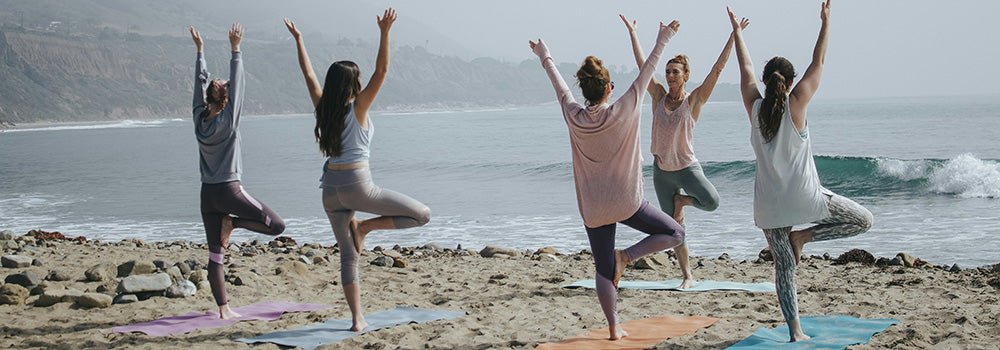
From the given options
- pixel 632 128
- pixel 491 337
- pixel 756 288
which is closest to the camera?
pixel 632 128

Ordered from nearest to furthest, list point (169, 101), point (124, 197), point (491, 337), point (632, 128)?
point (632, 128) → point (491, 337) → point (124, 197) → point (169, 101)

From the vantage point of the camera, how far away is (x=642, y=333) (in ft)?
17.3

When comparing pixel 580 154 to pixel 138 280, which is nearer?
pixel 580 154

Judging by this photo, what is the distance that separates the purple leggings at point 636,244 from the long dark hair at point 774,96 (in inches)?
31.6

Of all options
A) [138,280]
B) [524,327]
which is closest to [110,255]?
[138,280]

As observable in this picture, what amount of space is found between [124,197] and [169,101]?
150483mm

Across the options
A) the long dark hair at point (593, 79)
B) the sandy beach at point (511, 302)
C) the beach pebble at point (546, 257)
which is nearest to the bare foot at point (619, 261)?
the sandy beach at point (511, 302)

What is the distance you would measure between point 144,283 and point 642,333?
4.29m

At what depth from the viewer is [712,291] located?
6.86 metres

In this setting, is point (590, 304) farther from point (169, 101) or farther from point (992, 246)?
point (169, 101)

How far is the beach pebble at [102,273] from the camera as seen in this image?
7.16m

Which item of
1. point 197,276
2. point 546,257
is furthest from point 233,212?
point 546,257

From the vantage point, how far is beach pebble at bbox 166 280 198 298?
6.68 metres

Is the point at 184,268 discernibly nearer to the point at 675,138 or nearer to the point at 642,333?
the point at 642,333
